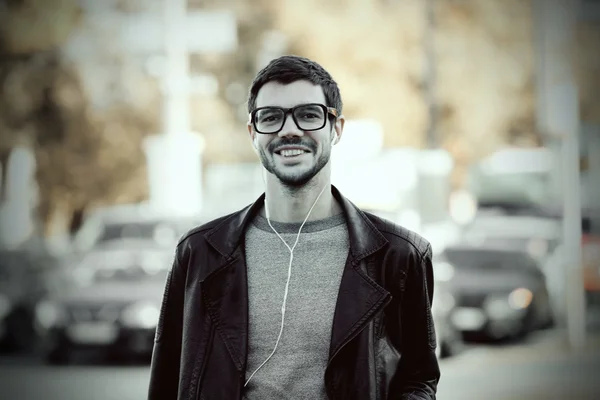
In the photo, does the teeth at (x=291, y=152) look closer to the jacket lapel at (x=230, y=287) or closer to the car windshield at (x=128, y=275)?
the jacket lapel at (x=230, y=287)

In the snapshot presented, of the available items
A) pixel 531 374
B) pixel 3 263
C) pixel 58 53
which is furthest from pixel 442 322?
pixel 58 53

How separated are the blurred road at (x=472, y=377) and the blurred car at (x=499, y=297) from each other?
0.38 metres

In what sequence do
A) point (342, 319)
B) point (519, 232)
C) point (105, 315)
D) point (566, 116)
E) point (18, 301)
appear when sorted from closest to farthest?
point (342, 319), point (105, 315), point (566, 116), point (18, 301), point (519, 232)

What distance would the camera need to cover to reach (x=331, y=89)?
2.90 meters

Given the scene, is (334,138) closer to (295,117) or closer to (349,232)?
(295,117)

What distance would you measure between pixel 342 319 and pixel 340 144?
17.4 metres

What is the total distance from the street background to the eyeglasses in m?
8.85

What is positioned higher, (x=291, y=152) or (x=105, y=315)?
(x=105, y=315)

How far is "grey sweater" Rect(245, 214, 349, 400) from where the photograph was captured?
2.66 m

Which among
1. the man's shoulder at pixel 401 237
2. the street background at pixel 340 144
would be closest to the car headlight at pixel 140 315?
the street background at pixel 340 144

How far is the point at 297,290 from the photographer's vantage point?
277cm

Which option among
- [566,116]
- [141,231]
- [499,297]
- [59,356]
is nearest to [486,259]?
[499,297]

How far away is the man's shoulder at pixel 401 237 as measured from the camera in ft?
9.30

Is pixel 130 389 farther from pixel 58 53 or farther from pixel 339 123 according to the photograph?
pixel 58 53
